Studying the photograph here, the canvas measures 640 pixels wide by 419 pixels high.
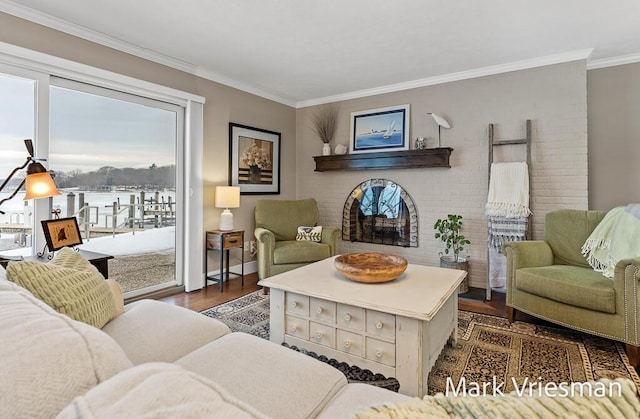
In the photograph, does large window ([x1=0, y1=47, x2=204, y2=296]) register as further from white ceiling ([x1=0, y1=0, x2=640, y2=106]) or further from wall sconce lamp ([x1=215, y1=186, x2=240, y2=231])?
white ceiling ([x1=0, y1=0, x2=640, y2=106])

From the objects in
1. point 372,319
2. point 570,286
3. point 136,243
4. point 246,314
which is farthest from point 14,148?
point 570,286

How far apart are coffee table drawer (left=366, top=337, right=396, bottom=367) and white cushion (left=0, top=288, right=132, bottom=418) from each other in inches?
54.8

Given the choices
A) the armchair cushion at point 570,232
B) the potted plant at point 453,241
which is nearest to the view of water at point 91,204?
the potted plant at point 453,241

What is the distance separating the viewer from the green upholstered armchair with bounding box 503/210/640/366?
2154mm

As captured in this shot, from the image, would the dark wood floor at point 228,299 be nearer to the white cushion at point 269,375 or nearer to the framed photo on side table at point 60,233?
the framed photo on side table at point 60,233

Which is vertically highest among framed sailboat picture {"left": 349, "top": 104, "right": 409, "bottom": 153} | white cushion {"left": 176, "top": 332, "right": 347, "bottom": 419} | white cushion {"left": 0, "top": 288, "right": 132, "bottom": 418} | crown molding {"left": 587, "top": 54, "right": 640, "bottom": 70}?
crown molding {"left": 587, "top": 54, "right": 640, "bottom": 70}

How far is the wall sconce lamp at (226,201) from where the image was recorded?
12.5 feet

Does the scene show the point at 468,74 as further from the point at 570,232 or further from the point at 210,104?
the point at 210,104

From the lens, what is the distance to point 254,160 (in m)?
4.47

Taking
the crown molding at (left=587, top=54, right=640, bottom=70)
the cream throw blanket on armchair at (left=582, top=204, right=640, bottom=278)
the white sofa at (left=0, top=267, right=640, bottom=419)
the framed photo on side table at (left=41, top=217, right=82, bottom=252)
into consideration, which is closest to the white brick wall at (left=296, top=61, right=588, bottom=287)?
the crown molding at (left=587, top=54, right=640, bottom=70)

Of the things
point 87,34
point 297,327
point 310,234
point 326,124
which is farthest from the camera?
point 326,124

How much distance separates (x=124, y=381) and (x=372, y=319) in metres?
1.48

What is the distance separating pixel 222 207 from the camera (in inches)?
150

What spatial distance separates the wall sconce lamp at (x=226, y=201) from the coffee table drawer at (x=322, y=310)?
7.10 feet
